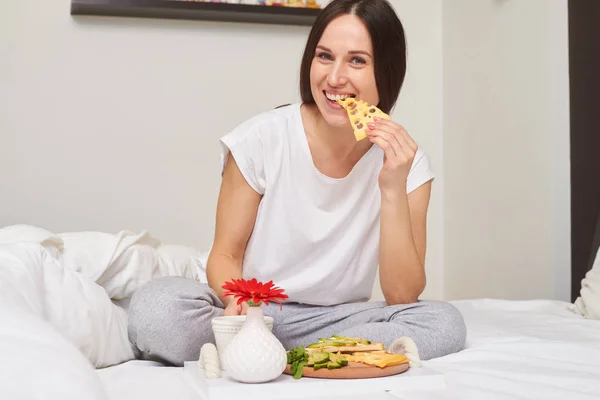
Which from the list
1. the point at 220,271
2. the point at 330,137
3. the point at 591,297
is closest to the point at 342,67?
the point at 330,137

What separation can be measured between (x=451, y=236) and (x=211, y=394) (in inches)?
96.1

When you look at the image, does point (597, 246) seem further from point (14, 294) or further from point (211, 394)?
point (14, 294)

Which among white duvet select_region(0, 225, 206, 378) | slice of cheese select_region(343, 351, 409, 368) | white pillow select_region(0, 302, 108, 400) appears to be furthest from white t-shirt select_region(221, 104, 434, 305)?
white pillow select_region(0, 302, 108, 400)

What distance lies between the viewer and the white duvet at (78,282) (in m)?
1.23

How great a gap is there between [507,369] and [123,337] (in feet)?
2.64

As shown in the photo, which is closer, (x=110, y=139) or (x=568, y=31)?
(x=568, y=31)

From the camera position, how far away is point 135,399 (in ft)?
3.61

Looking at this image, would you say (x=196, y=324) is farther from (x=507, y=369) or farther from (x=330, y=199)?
(x=507, y=369)

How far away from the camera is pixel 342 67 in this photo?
1.74m

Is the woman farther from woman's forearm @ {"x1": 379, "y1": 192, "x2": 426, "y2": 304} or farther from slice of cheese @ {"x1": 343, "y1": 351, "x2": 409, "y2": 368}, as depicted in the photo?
slice of cheese @ {"x1": 343, "y1": 351, "x2": 409, "y2": 368}

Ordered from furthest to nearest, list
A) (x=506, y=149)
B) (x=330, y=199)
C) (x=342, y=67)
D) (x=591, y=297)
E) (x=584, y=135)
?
(x=506, y=149), (x=584, y=135), (x=591, y=297), (x=330, y=199), (x=342, y=67)

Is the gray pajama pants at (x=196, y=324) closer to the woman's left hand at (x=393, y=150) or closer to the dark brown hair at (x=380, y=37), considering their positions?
the woman's left hand at (x=393, y=150)

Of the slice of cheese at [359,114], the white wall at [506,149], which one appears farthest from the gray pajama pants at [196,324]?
the white wall at [506,149]

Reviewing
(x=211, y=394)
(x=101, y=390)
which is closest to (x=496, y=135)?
(x=211, y=394)
